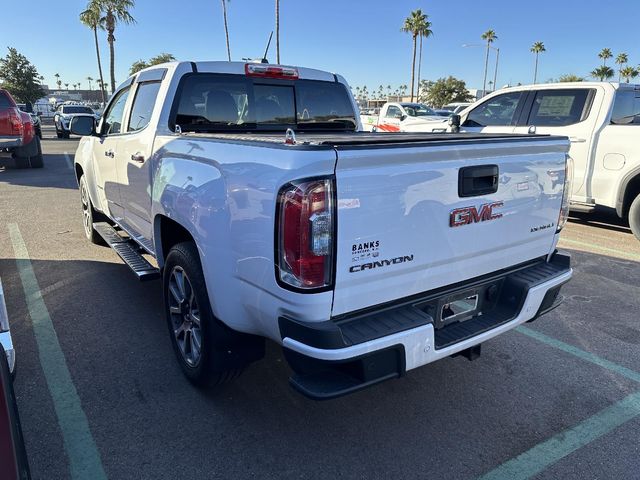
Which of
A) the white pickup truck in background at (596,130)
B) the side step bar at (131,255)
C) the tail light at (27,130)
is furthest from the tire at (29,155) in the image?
the white pickup truck in background at (596,130)

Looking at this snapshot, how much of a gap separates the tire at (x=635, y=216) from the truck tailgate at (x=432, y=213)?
4.25 meters

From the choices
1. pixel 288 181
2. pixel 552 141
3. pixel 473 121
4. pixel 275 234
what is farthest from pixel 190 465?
pixel 473 121

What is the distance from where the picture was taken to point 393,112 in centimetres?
1712

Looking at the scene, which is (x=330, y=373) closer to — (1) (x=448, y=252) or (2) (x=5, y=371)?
(1) (x=448, y=252)

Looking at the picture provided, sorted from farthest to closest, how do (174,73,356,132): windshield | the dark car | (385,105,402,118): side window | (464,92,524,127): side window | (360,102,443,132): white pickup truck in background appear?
(385,105,402,118): side window → the dark car → (360,102,443,132): white pickup truck in background → (464,92,524,127): side window → (174,73,356,132): windshield

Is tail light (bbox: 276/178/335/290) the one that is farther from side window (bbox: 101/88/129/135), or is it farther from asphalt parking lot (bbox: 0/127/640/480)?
side window (bbox: 101/88/129/135)

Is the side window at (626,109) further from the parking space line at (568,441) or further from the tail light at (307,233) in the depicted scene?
the tail light at (307,233)

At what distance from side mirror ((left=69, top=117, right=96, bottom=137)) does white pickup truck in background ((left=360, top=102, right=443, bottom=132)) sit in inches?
404

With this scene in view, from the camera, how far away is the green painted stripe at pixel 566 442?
2.42 m

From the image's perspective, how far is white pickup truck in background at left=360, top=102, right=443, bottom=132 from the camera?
15098 millimetres

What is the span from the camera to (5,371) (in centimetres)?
182

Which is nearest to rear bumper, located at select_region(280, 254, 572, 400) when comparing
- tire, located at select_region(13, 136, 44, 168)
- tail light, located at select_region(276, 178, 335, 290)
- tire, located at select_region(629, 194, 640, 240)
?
tail light, located at select_region(276, 178, 335, 290)

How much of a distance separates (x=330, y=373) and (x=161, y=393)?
53.0 inches

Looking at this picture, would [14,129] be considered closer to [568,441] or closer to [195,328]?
[195,328]
